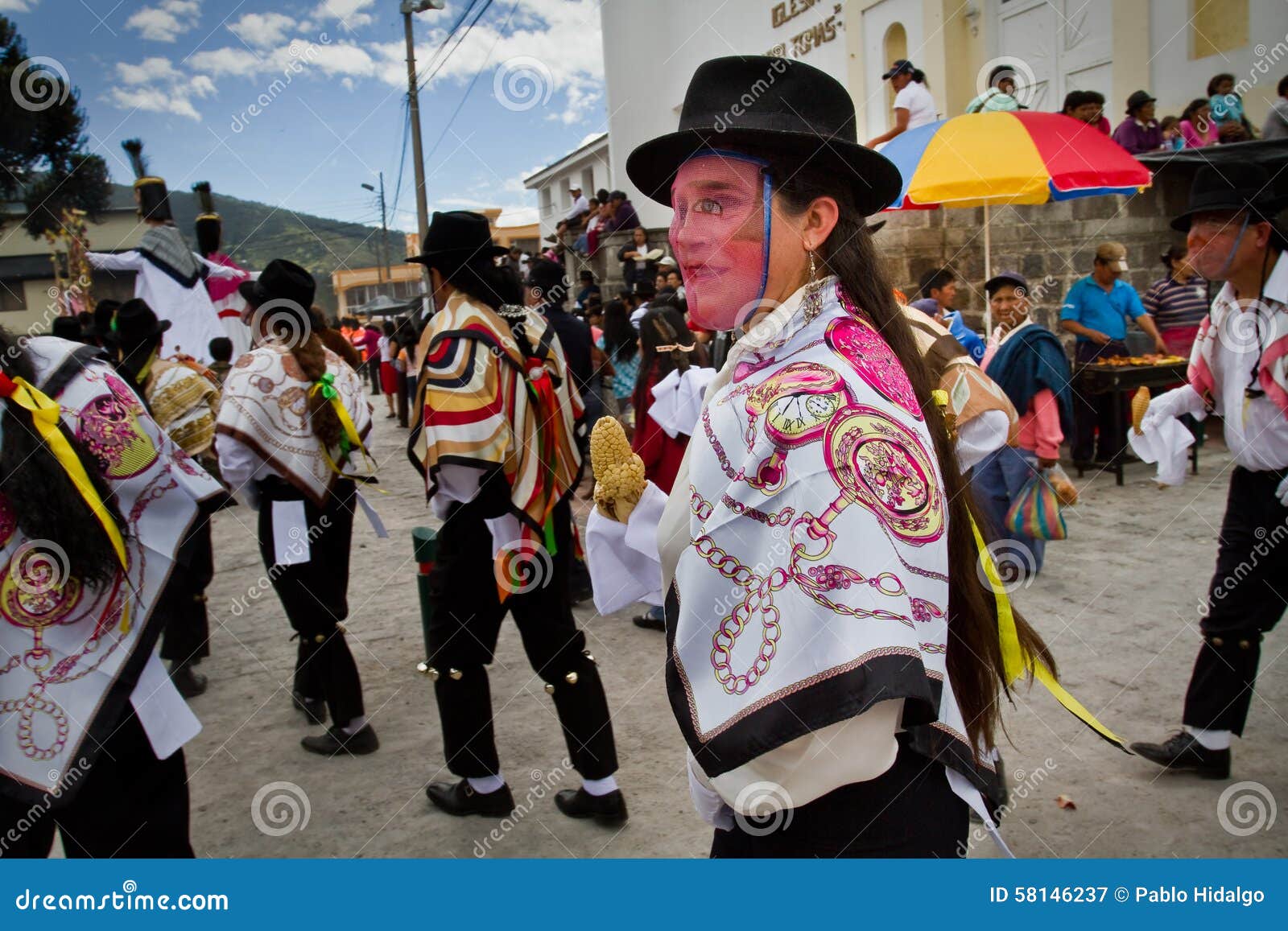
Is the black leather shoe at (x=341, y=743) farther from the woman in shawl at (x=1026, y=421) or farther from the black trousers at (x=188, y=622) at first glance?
the woman in shawl at (x=1026, y=421)

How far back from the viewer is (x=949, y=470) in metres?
1.62

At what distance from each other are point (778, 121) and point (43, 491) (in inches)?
75.5

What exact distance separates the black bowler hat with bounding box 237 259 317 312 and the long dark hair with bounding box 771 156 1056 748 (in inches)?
126

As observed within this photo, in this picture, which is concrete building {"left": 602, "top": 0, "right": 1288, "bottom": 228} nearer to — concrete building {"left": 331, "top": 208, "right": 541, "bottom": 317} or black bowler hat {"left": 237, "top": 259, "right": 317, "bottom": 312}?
concrete building {"left": 331, "top": 208, "right": 541, "bottom": 317}

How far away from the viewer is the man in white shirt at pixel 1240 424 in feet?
10.4

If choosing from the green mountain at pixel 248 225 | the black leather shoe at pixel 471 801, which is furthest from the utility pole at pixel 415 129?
the black leather shoe at pixel 471 801

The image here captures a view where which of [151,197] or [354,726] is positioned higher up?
[151,197]

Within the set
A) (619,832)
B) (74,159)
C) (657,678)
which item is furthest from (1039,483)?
(74,159)

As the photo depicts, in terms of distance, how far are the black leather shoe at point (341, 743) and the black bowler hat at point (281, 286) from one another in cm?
193

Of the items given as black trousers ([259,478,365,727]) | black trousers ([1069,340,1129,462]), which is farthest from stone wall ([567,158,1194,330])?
black trousers ([259,478,365,727])

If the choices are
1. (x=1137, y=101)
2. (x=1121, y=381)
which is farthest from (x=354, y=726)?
(x=1137, y=101)

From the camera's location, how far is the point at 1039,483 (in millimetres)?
5176

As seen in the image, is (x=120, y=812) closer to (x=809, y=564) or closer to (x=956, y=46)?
(x=809, y=564)

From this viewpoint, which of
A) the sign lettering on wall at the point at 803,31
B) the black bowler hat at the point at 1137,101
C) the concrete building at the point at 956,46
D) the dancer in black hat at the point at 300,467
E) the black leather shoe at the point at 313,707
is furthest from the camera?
the sign lettering on wall at the point at 803,31
